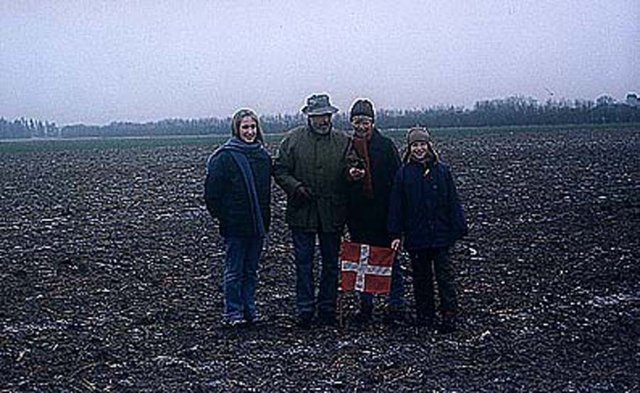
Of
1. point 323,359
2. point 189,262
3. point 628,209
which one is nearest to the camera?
point 323,359

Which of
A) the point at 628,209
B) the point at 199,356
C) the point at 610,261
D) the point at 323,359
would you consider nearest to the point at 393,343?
the point at 323,359

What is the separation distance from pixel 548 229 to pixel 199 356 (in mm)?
7907

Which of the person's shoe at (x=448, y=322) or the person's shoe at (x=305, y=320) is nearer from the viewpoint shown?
the person's shoe at (x=448, y=322)

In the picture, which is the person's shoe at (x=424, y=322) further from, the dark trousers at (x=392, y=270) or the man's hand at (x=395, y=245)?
the man's hand at (x=395, y=245)

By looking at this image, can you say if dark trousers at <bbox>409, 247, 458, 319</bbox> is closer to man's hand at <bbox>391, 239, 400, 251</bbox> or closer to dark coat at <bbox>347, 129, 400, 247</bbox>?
man's hand at <bbox>391, 239, 400, 251</bbox>

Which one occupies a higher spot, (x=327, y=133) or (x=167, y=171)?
(x=327, y=133)

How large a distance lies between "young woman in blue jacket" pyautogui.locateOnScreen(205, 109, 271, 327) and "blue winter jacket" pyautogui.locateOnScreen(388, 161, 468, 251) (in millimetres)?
1167

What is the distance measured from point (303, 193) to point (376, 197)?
69 cm

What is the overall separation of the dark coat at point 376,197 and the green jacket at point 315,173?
191mm

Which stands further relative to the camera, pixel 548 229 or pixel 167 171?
pixel 167 171

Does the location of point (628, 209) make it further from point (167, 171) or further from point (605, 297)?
point (167, 171)

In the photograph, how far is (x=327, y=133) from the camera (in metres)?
8.30

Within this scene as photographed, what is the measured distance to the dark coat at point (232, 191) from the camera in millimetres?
8242

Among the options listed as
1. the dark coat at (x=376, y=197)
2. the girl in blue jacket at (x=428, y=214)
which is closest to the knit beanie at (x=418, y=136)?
the girl in blue jacket at (x=428, y=214)
